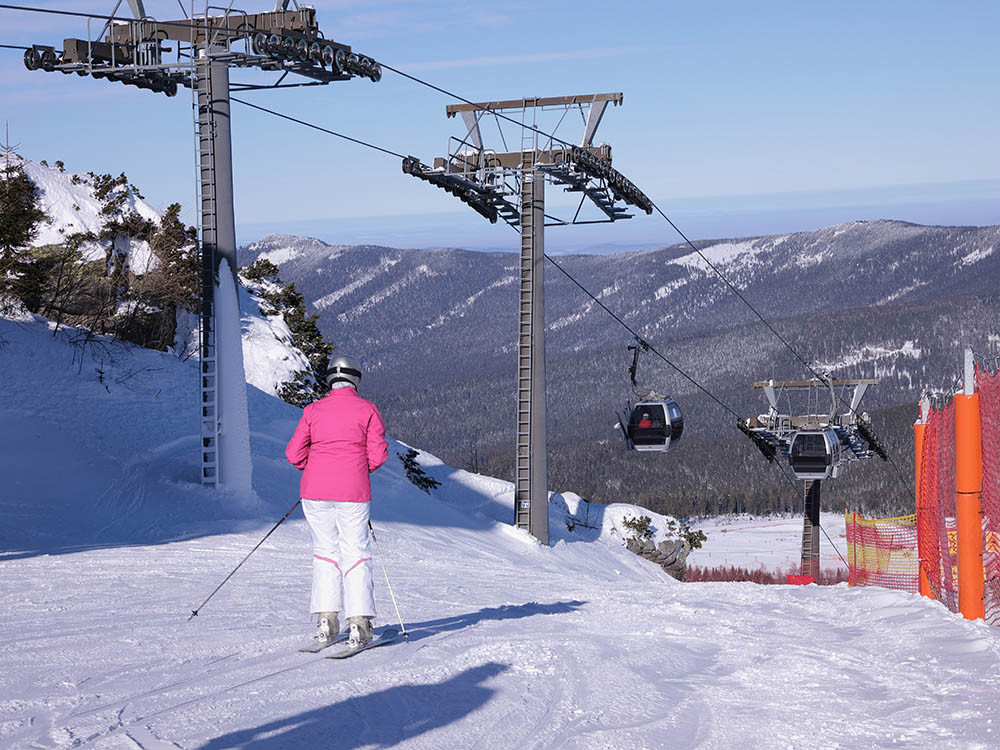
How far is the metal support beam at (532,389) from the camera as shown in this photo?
25141 mm

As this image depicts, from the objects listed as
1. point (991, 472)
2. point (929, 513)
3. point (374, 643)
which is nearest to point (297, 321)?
point (929, 513)

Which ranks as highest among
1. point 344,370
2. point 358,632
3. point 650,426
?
point 344,370

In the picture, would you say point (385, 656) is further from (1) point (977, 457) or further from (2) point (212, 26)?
(2) point (212, 26)

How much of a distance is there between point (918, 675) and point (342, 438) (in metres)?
3.89

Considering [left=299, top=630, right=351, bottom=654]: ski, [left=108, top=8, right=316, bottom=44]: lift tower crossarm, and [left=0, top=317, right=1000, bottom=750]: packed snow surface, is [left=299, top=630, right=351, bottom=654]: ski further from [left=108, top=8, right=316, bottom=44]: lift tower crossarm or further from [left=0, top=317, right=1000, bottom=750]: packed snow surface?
[left=108, top=8, right=316, bottom=44]: lift tower crossarm

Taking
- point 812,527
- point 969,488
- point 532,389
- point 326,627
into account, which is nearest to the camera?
point 326,627

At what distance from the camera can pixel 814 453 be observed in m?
31.4

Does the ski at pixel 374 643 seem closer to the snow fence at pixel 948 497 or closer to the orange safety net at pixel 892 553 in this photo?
the snow fence at pixel 948 497

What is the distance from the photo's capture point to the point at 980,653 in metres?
7.93

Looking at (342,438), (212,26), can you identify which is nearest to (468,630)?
(342,438)

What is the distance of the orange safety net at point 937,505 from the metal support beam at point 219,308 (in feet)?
32.6

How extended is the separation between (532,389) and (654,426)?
314 centimetres

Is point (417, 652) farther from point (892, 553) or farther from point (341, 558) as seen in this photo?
point (892, 553)

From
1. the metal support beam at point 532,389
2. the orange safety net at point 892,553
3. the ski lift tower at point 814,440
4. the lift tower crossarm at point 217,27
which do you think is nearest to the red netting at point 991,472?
the orange safety net at point 892,553
